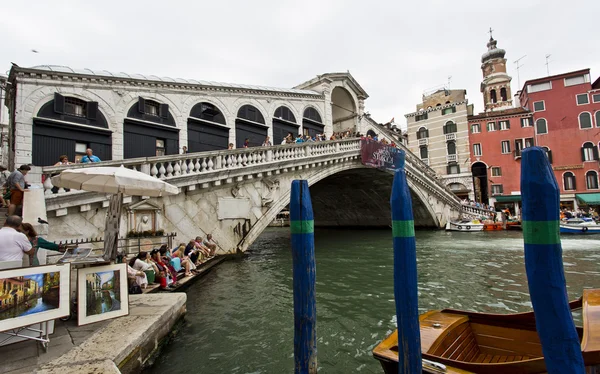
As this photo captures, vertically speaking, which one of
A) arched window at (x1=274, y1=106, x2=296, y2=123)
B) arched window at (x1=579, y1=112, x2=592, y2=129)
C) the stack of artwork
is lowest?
the stack of artwork

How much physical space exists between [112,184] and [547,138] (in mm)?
32824

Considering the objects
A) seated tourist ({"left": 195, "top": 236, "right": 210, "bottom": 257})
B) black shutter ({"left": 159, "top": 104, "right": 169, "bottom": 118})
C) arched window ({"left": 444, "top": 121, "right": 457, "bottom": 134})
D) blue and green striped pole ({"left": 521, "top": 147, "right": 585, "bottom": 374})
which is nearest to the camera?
blue and green striped pole ({"left": 521, "top": 147, "right": 585, "bottom": 374})

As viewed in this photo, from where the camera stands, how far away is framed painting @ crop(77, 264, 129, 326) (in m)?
3.69

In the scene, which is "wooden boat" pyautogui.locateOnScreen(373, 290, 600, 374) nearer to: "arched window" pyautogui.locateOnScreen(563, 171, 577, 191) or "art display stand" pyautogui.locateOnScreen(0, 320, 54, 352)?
"art display stand" pyautogui.locateOnScreen(0, 320, 54, 352)

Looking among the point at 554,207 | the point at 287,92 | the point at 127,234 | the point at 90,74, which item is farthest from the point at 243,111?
the point at 554,207

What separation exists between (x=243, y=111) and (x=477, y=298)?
12.3m

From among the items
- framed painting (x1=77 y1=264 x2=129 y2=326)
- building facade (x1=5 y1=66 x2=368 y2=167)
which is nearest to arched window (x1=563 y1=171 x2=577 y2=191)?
building facade (x1=5 y1=66 x2=368 y2=167)

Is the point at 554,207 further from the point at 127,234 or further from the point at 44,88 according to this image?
the point at 44,88

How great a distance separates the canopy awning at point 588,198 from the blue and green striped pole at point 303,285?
3105 cm

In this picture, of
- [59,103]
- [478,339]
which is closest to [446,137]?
[478,339]

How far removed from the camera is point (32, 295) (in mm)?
3061

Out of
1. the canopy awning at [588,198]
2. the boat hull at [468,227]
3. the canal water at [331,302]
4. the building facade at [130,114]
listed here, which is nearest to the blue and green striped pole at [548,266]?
the canal water at [331,302]

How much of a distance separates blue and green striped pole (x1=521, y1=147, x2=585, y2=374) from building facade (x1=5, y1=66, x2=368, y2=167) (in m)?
12.1

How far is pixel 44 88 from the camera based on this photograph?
9641mm
